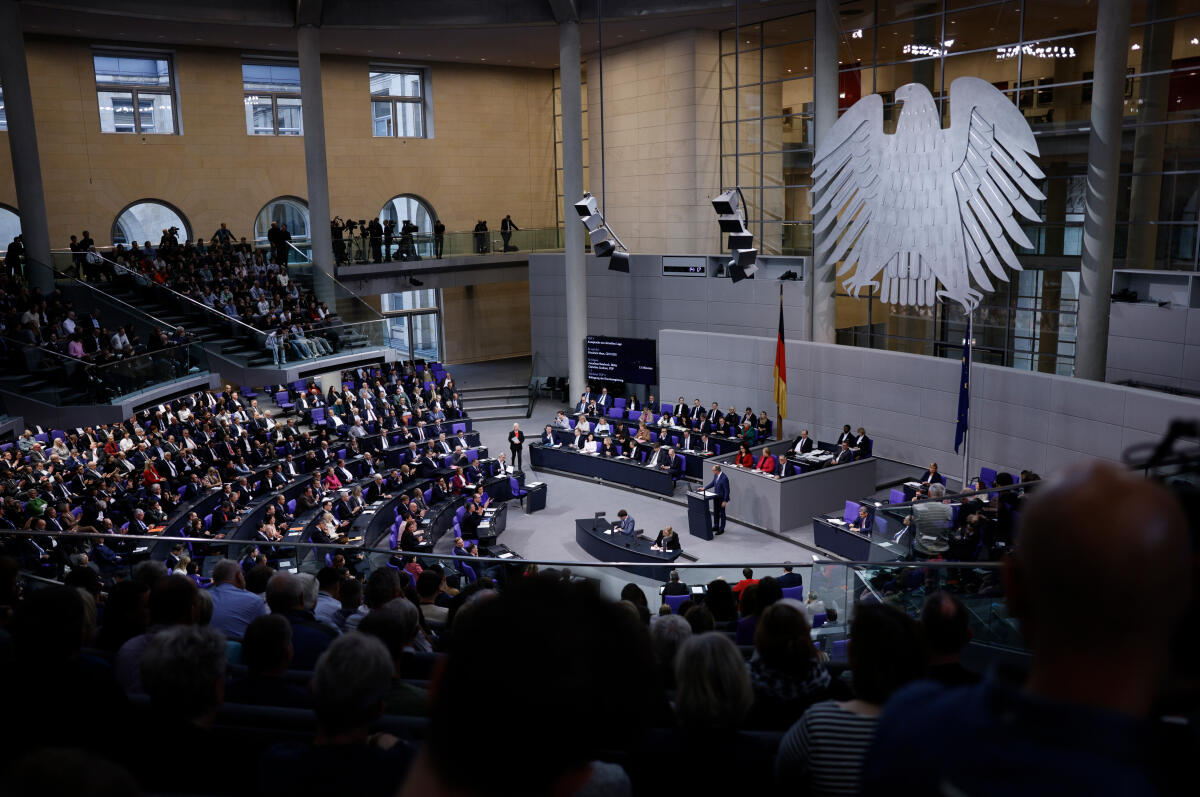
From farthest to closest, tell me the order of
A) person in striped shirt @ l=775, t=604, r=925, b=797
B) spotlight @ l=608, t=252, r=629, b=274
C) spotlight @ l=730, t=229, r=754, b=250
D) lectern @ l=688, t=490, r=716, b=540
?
spotlight @ l=608, t=252, r=629, b=274 < spotlight @ l=730, t=229, r=754, b=250 < lectern @ l=688, t=490, r=716, b=540 < person in striped shirt @ l=775, t=604, r=925, b=797

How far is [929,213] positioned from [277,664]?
16.5 metres

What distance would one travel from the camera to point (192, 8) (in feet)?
73.3

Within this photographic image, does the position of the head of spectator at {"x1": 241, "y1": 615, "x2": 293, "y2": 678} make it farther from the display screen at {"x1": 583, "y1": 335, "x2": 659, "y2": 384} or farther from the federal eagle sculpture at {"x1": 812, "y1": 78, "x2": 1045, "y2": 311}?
the display screen at {"x1": 583, "y1": 335, "x2": 659, "y2": 384}

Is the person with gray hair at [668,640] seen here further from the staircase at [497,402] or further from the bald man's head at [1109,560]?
the staircase at [497,402]

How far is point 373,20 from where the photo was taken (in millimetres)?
24141

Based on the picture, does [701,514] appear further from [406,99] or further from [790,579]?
[406,99]

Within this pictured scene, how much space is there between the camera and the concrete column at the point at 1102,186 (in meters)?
15.0

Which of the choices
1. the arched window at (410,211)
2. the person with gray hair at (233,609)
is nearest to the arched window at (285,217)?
the arched window at (410,211)

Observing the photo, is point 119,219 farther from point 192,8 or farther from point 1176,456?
point 1176,456

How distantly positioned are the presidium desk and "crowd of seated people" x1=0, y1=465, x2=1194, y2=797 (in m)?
11.7

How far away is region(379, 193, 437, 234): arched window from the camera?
31953 mm

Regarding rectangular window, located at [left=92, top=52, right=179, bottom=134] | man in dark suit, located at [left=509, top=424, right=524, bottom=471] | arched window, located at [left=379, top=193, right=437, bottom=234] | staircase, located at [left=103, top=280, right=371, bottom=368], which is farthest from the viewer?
arched window, located at [left=379, top=193, right=437, bottom=234]

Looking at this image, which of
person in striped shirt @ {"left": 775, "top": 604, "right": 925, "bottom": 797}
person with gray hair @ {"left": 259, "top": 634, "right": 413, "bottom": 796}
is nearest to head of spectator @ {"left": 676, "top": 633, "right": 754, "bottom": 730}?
person in striped shirt @ {"left": 775, "top": 604, "right": 925, "bottom": 797}

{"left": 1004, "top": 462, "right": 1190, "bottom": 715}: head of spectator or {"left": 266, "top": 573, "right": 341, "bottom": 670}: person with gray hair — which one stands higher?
{"left": 1004, "top": 462, "right": 1190, "bottom": 715}: head of spectator
